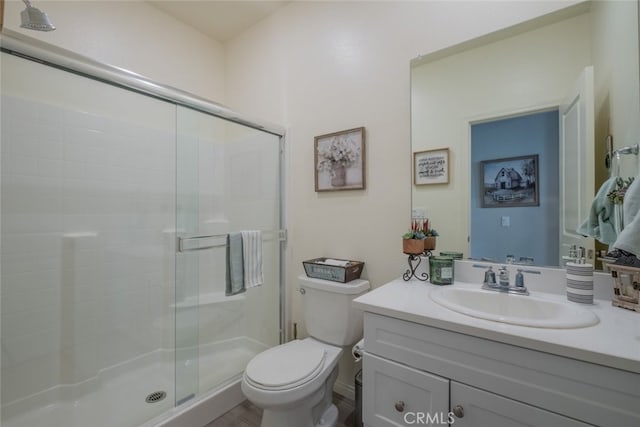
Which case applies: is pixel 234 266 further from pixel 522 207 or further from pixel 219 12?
pixel 219 12

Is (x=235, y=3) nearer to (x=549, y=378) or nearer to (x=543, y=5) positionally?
(x=543, y=5)

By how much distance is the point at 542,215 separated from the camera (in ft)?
3.98

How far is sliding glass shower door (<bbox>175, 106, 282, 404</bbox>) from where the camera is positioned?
5.29 ft

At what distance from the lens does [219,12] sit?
212 cm

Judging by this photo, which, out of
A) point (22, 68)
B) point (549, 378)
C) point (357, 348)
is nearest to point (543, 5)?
point (549, 378)

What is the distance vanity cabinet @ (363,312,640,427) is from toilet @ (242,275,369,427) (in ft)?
1.03

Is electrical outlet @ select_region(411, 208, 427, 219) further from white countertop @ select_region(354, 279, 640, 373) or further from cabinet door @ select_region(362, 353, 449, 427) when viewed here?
cabinet door @ select_region(362, 353, 449, 427)

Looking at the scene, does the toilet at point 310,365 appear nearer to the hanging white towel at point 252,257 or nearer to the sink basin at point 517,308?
the hanging white towel at point 252,257

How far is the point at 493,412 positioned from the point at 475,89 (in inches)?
53.0

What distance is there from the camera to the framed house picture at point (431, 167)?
144cm

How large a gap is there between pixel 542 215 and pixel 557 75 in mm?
591

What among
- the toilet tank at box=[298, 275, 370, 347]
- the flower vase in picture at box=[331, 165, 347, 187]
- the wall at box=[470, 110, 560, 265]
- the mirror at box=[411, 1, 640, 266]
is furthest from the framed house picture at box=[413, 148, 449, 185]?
the toilet tank at box=[298, 275, 370, 347]

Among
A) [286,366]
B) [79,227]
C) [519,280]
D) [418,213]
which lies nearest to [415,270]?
[418,213]

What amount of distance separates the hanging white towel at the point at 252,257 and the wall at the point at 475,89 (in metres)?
1.01
